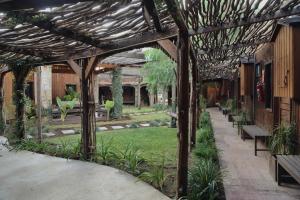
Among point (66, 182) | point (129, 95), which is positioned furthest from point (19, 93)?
point (129, 95)

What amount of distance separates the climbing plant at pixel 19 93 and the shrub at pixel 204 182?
6.33m

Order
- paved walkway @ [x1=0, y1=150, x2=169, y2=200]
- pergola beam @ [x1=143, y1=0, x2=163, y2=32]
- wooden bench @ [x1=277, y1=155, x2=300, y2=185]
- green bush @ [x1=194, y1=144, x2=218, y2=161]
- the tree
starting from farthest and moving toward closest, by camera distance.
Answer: the tree
green bush @ [x1=194, y1=144, x2=218, y2=161]
paved walkway @ [x1=0, y1=150, x2=169, y2=200]
wooden bench @ [x1=277, y1=155, x2=300, y2=185]
pergola beam @ [x1=143, y1=0, x2=163, y2=32]

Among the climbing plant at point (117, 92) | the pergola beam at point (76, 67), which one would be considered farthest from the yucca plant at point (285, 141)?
the climbing plant at point (117, 92)

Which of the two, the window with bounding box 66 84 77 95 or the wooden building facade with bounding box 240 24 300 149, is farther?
the window with bounding box 66 84 77 95

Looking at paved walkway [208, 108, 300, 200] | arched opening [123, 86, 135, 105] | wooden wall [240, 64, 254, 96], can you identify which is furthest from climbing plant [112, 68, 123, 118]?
arched opening [123, 86, 135, 105]

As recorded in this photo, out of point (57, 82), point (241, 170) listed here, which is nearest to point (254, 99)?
point (241, 170)

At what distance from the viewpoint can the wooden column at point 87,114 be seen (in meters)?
7.19

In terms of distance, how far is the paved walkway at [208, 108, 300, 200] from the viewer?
4.13 m

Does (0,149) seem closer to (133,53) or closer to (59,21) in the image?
(59,21)

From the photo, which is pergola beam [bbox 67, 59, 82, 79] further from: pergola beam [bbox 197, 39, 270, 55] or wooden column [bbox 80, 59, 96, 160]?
pergola beam [bbox 197, 39, 270, 55]

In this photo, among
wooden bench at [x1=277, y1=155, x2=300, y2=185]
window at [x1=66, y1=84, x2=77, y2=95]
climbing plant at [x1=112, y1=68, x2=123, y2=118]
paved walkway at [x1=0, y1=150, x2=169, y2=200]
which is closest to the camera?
wooden bench at [x1=277, y1=155, x2=300, y2=185]

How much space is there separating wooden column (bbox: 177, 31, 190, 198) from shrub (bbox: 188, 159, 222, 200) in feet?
0.61

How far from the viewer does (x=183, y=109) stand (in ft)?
14.0

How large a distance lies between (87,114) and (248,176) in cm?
397
